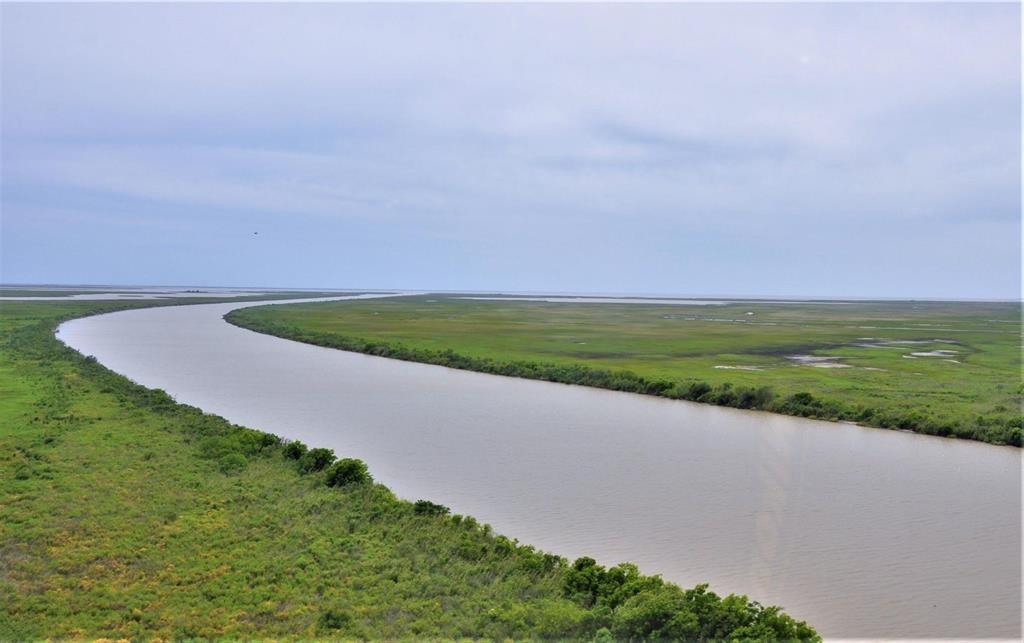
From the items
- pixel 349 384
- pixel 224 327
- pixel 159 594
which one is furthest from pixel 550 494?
pixel 224 327

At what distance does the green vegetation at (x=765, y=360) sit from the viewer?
25578 millimetres

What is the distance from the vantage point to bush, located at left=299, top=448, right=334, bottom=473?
16609 millimetres

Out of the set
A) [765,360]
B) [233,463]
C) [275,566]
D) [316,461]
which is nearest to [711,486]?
[316,461]

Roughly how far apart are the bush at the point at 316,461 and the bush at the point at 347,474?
99cm

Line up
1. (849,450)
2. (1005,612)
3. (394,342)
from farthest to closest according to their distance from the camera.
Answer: (394,342) → (849,450) → (1005,612)

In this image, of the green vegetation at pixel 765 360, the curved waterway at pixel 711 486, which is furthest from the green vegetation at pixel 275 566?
the green vegetation at pixel 765 360

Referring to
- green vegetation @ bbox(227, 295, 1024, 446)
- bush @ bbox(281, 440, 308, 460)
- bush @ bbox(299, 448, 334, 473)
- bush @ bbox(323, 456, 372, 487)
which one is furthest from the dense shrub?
green vegetation @ bbox(227, 295, 1024, 446)

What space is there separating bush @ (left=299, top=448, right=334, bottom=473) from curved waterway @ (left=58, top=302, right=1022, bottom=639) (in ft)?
4.47

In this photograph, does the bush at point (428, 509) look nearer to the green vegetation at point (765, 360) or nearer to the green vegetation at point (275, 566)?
the green vegetation at point (275, 566)

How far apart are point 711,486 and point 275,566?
9.99 meters

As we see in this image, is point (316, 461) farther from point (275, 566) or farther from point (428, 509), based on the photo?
point (275, 566)

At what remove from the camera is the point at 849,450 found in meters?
20.6

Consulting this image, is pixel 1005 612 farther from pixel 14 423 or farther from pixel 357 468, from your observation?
pixel 14 423

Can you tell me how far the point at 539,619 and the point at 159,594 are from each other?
204 inches
